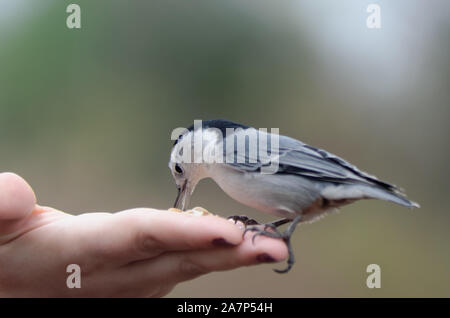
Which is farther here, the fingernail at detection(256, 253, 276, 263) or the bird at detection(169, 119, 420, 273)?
the bird at detection(169, 119, 420, 273)

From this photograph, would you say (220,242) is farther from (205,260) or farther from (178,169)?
(178,169)

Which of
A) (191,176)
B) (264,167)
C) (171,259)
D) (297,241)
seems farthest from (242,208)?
(171,259)

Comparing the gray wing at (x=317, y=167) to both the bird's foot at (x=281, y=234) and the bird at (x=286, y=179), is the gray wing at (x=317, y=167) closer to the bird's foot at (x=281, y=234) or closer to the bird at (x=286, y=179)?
the bird at (x=286, y=179)

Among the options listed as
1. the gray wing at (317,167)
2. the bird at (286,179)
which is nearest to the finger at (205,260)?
the bird at (286,179)

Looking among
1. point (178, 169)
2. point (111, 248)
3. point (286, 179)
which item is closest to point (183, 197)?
point (178, 169)

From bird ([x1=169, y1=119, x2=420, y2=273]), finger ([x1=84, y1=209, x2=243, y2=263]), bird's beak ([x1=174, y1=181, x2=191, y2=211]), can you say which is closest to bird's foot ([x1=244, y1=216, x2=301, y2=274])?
bird ([x1=169, y1=119, x2=420, y2=273])

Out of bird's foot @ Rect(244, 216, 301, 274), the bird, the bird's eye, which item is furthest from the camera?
the bird's eye

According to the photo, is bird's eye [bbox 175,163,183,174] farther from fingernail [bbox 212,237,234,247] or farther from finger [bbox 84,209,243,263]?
fingernail [bbox 212,237,234,247]
